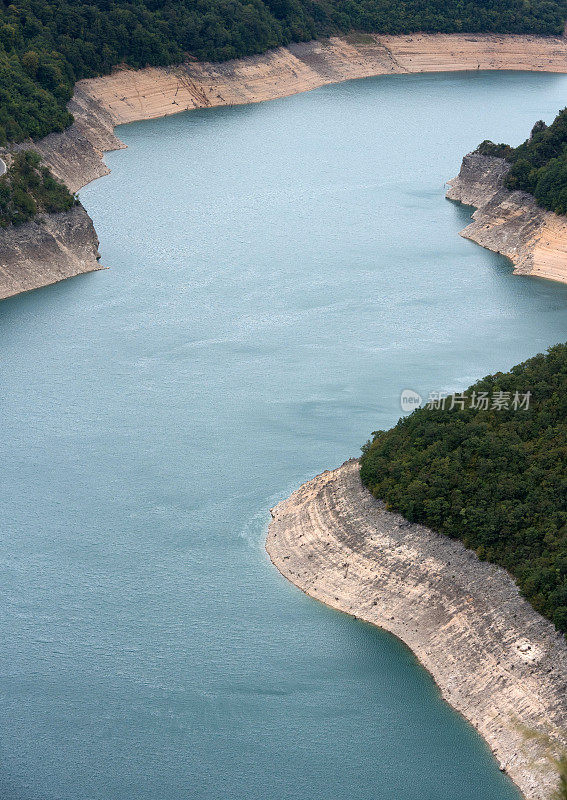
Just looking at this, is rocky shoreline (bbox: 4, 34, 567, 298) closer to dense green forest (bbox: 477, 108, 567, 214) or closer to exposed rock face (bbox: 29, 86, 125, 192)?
exposed rock face (bbox: 29, 86, 125, 192)

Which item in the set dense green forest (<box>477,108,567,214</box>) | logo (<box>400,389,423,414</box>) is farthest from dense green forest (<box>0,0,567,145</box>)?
logo (<box>400,389,423,414</box>)

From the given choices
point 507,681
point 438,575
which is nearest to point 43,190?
point 438,575

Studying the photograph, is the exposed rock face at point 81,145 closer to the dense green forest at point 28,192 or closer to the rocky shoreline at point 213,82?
the rocky shoreline at point 213,82

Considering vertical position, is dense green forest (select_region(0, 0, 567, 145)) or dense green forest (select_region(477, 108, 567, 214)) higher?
dense green forest (select_region(0, 0, 567, 145))

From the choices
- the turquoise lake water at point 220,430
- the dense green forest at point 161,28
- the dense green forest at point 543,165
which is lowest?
the turquoise lake water at point 220,430

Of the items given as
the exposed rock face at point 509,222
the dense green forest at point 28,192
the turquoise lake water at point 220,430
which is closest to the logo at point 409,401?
the turquoise lake water at point 220,430

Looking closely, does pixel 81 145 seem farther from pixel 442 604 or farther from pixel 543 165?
pixel 442 604

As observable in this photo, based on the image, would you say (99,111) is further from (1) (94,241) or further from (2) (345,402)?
(2) (345,402)

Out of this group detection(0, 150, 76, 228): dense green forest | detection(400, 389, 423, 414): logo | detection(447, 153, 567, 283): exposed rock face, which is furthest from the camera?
detection(447, 153, 567, 283): exposed rock face
